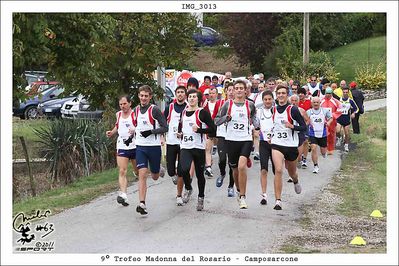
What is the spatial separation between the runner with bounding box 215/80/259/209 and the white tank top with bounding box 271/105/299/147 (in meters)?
0.33

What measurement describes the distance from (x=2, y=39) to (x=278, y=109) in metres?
4.25

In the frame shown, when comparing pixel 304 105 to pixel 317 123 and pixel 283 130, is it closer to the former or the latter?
pixel 317 123

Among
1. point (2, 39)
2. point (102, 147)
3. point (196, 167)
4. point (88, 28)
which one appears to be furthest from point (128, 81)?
point (2, 39)

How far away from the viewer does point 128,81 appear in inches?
687

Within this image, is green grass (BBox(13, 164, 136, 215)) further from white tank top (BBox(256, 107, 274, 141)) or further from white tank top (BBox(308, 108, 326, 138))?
white tank top (BBox(308, 108, 326, 138))

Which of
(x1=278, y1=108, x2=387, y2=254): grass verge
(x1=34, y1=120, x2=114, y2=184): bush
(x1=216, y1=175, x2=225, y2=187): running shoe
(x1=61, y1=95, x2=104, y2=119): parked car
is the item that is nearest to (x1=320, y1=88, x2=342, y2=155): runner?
(x1=278, y1=108, x2=387, y2=254): grass verge

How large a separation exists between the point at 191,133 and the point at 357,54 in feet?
18.5

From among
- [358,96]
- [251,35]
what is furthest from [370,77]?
[251,35]

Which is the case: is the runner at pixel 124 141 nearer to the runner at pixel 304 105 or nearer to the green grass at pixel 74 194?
the green grass at pixel 74 194

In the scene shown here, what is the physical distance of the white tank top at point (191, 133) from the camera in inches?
467

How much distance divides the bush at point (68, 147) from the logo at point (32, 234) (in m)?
6.50

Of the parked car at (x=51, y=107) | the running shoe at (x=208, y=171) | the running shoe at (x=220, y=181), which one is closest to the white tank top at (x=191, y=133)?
the running shoe at (x=220, y=181)

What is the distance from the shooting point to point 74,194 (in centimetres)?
1396

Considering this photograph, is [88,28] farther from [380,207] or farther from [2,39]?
[380,207]
